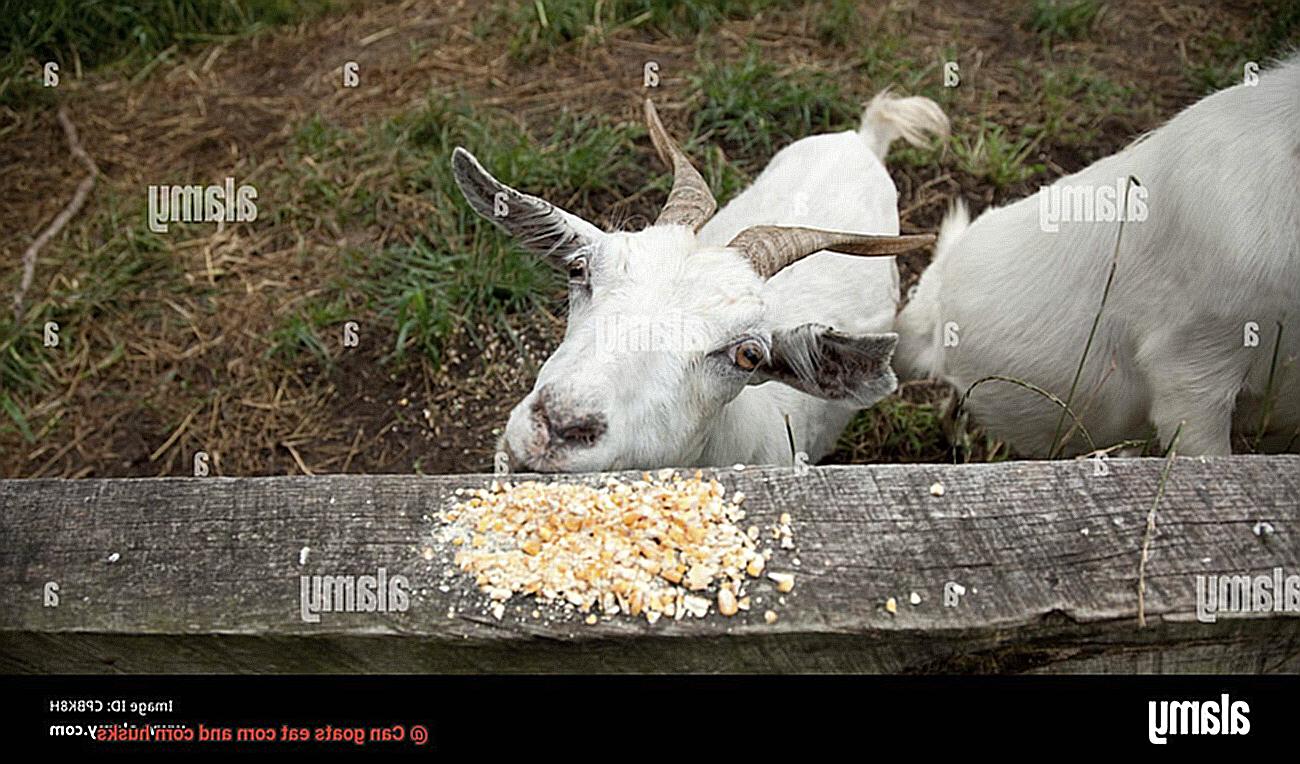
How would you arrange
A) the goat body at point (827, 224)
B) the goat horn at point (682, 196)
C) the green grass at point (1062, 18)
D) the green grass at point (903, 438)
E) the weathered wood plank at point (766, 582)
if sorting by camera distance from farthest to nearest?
the green grass at point (1062, 18), the green grass at point (903, 438), the goat body at point (827, 224), the goat horn at point (682, 196), the weathered wood plank at point (766, 582)

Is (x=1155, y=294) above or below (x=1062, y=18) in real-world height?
below

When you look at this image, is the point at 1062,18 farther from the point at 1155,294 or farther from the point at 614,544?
the point at 614,544

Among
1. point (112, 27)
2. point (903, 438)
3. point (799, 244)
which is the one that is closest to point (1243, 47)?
point (903, 438)

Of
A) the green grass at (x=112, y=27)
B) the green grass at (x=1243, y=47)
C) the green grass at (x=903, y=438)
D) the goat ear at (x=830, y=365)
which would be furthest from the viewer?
the green grass at (x=112, y=27)

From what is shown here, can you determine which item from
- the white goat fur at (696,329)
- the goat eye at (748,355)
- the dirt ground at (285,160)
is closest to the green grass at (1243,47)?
the dirt ground at (285,160)

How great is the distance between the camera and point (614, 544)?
194 centimetres

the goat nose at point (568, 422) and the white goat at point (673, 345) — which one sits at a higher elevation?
the white goat at point (673, 345)

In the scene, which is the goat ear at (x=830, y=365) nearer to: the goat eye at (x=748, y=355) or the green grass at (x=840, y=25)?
the goat eye at (x=748, y=355)

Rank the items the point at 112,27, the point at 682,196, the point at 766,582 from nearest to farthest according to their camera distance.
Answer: the point at 766,582 < the point at 682,196 < the point at 112,27

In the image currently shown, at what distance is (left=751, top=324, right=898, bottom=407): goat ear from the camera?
8.32 ft

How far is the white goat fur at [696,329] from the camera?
2482mm

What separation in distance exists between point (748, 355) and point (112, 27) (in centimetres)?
461

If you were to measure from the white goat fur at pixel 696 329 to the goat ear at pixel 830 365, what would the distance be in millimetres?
A: 42

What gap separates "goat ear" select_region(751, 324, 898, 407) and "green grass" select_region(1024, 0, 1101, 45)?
137 inches
